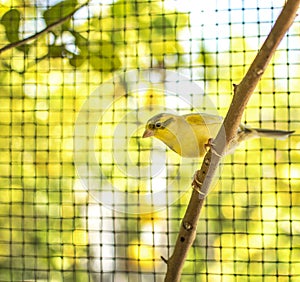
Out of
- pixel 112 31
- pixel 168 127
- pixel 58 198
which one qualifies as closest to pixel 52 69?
pixel 112 31

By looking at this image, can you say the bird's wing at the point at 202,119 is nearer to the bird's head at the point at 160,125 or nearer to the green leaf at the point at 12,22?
the bird's head at the point at 160,125

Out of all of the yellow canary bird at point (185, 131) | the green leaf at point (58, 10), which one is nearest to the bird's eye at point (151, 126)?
the yellow canary bird at point (185, 131)

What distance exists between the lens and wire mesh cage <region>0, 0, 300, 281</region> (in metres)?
1.38

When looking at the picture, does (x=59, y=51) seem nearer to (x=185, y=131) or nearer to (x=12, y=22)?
(x=12, y=22)

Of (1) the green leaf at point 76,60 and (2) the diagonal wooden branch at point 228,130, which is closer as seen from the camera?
(2) the diagonal wooden branch at point 228,130

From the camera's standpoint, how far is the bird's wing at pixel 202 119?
991mm

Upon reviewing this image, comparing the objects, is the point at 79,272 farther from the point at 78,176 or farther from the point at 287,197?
the point at 287,197

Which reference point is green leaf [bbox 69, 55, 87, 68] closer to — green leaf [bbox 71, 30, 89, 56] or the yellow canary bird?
green leaf [bbox 71, 30, 89, 56]

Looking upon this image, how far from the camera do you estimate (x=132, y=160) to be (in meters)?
1.40

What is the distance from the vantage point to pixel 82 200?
1.49 meters

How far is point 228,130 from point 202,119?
0.82 feet

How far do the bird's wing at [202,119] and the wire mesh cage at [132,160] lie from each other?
294mm

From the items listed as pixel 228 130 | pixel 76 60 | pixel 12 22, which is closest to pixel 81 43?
pixel 76 60

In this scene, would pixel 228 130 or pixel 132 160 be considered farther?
pixel 132 160
